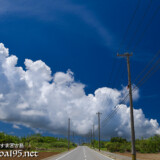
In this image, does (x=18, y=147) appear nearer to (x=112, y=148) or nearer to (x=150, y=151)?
(x=112, y=148)

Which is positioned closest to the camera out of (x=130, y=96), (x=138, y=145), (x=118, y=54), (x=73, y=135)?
(x=130, y=96)

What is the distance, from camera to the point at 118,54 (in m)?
22.2

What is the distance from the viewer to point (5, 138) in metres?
52.0

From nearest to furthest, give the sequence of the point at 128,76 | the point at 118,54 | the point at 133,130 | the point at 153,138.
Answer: the point at 133,130 < the point at 128,76 < the point at 118,54 < the point at 153,138

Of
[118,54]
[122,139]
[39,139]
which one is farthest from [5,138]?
[39,139]

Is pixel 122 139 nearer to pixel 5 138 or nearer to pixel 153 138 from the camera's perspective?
pixel 153 138

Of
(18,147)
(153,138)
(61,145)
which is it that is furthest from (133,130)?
(61,145)

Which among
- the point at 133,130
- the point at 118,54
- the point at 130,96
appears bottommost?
the point at 133,130

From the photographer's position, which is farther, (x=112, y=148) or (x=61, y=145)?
(x=61, y=145)

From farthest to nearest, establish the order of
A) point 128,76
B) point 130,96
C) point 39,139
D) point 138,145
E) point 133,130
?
point 39,139 → point 138,145 → point 128,76 → point 130,96 → point 133,130

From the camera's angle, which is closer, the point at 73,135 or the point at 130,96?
the point at 130,96

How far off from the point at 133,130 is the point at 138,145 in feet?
112

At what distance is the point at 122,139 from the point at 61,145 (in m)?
30.1

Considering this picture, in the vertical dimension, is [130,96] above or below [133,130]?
above
